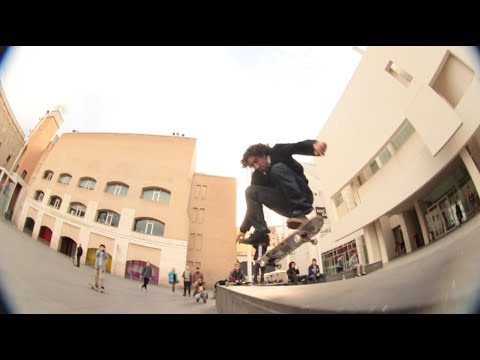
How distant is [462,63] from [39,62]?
2.20 metres

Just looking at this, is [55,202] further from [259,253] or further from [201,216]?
[259,253]

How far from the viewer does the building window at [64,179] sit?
Answer: 1.56 meters

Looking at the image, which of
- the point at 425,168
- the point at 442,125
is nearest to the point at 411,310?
the point at 425,168

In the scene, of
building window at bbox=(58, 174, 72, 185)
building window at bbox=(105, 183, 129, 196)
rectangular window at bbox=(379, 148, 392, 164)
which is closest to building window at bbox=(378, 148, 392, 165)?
rectangular window at bbox=(379, 148, 392, 164)

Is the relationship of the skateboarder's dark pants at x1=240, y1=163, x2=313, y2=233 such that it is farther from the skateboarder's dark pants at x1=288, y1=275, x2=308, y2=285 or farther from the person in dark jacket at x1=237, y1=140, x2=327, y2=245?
the skateboarder's dark pants at x1=288, y1=275, x2=308, y2=285

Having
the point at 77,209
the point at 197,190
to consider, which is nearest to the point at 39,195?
Answer: the point at 77,209

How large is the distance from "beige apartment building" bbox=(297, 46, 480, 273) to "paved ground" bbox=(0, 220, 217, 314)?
858 mm

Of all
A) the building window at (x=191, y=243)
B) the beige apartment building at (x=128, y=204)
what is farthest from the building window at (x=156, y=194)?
the building window at (x=191, y=243)

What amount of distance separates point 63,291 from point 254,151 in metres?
1.11

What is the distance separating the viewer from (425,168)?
1246 millimetres

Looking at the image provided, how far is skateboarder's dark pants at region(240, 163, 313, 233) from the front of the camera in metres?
1.50

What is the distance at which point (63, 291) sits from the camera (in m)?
1.28
